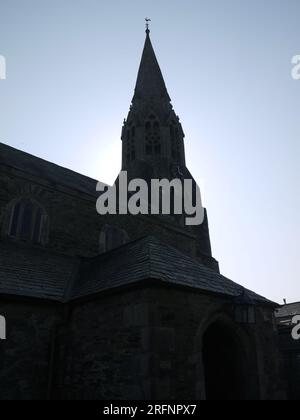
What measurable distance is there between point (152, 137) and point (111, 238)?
13347 millimetres

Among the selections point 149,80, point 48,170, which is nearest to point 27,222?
point 48,170

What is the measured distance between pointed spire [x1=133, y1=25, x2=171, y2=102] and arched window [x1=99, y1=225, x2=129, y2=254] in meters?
16.6

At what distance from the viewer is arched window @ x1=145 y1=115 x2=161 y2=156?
24.8m

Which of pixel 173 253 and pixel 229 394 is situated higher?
pixel 173 253

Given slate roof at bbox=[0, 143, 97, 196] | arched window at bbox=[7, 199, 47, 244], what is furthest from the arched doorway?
slate roof at bbox=[0, 143, 97, 196]

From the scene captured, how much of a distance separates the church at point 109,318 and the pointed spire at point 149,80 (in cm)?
1722

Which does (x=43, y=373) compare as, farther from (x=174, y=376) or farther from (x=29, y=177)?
(x=29, y=177)

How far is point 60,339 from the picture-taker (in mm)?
9195

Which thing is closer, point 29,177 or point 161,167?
point 29,177

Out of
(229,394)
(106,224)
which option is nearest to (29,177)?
(106,224)

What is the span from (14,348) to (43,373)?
3.61ft

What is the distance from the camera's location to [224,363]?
378 inches

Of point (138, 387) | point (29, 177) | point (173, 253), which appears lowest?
point (138, 387)

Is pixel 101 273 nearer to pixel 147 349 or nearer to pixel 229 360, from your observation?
pixel 147 349
